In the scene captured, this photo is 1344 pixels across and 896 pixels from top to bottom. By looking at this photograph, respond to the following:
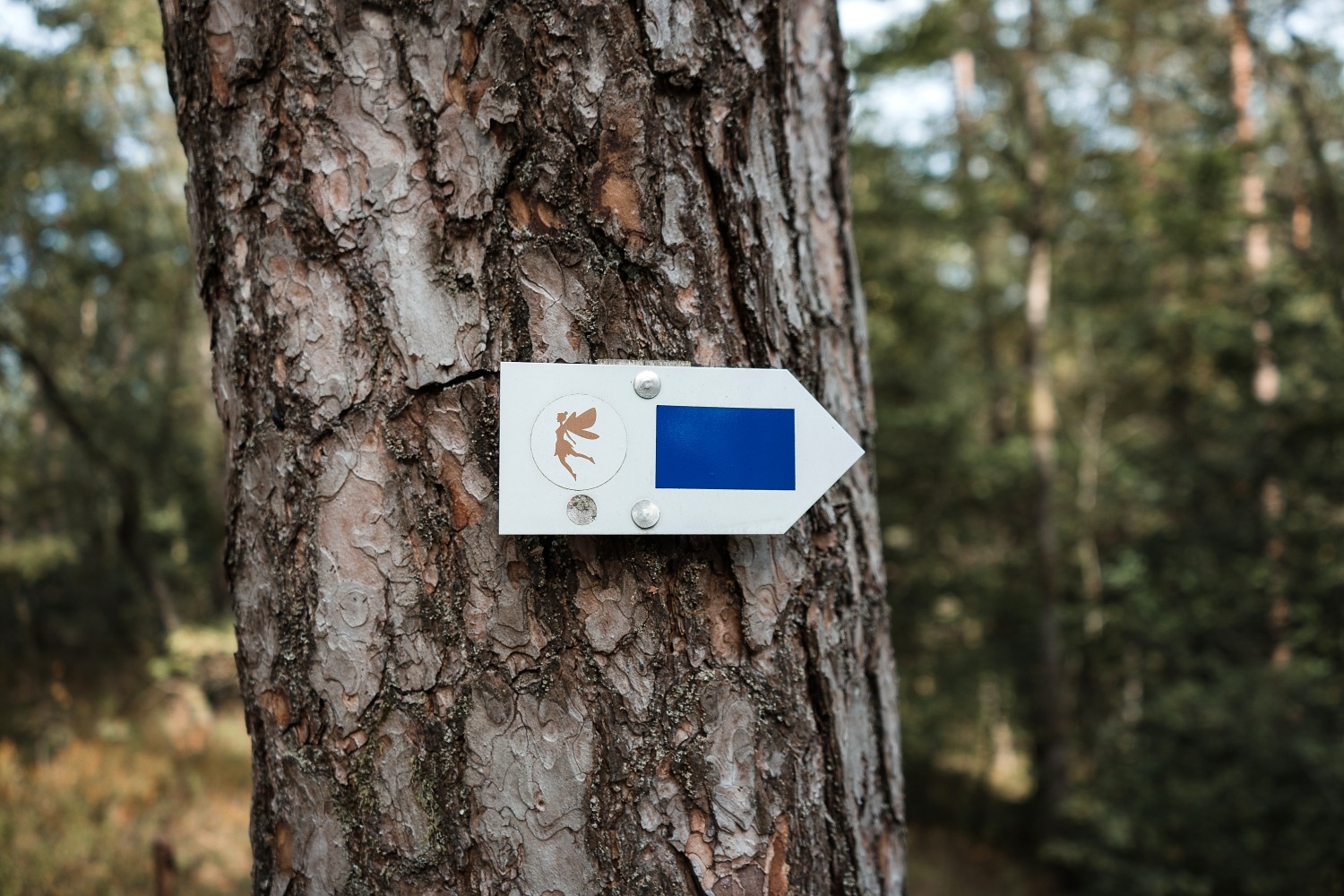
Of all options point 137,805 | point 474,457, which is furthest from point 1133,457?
point 474,457

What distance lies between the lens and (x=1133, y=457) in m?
8.75

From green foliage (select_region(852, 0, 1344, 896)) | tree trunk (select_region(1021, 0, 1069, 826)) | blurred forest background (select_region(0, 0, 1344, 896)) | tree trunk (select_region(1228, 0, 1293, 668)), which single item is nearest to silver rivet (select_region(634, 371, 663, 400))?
blurred forest background (select_region(0, 0, 1344, 896))

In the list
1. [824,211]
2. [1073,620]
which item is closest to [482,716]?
[824,211]

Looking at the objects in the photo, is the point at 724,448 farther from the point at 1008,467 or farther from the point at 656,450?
the point at 1008,467

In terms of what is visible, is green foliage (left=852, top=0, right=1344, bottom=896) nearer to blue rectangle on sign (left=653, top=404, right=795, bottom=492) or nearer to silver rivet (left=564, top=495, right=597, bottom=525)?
blue rectangle on sign (left=653, top=404, right=795, bottom=492)

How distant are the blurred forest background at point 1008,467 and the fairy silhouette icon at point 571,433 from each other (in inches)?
189

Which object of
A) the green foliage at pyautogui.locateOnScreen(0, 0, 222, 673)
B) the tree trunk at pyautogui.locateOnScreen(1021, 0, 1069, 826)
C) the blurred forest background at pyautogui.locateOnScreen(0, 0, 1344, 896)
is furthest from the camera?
the tree trunk at pyautogui.locateOnScreen(1021, 0, 1069, 826)

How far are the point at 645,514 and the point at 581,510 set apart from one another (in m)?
0.06

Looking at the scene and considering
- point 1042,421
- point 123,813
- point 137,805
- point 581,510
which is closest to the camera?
point 581,510

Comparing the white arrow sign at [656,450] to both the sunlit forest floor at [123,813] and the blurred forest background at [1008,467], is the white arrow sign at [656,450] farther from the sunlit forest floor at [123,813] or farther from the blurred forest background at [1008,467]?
the blurred forest background at [1008,467]

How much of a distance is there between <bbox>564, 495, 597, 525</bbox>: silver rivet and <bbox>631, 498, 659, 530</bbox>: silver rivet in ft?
0.13

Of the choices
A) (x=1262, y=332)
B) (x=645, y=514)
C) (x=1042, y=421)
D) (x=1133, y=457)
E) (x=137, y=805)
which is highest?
(x=1262, y=332)

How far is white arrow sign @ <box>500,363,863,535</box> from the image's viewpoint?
32.8 inches

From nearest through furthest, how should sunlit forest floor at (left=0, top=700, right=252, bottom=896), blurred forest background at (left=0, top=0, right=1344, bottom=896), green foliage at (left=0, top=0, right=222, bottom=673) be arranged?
sunlit forest floor at (left=0, top=700, right=252, bottom=896) → blurred forest background at (left=0, top=0, right=1344, bottom=896) → green foliage at (left=0, top=0, right=222, bottom=673)
